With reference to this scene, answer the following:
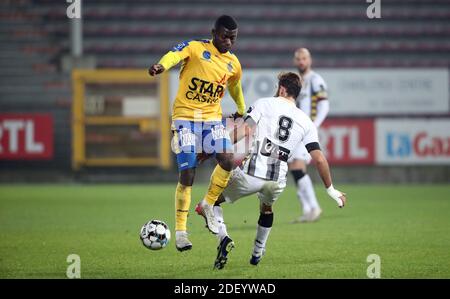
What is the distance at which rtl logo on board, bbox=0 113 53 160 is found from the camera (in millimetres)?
19547

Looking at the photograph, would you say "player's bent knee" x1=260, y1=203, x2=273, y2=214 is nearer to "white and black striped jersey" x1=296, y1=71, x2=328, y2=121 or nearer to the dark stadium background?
"white and black striped jersey" x1=296, y1=71, x2=328, y2=121

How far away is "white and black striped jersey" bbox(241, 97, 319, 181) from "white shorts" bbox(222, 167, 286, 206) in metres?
0.05

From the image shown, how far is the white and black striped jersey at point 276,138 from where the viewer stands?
716cm

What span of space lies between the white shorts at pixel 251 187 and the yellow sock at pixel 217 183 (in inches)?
2.2

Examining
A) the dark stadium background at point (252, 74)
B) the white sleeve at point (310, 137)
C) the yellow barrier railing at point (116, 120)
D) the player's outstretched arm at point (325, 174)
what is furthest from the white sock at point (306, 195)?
the yellow barrier railing at point (116, 120)

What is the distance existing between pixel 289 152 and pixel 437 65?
14.8 metres

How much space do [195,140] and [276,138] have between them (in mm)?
779

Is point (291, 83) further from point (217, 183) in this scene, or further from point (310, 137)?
point (217, 183)

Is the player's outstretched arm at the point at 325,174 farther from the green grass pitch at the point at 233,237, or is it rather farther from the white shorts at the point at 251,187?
the green grass pitch at the point at 233,237

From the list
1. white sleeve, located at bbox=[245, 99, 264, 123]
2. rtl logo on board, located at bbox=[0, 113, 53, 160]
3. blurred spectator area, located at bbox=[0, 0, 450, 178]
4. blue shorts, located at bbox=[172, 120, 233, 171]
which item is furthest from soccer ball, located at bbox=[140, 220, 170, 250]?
blurred spectator area, located at bbox=[0, 0, 450, 178]

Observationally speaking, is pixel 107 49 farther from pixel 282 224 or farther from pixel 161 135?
pixel 282 224

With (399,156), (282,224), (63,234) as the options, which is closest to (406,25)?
(399,156)

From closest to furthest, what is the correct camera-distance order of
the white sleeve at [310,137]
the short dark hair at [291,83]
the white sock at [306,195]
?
1. the white sleeve at [310,137]
2. the short dark hair at [291,83]
3. the white sock at [306,195]

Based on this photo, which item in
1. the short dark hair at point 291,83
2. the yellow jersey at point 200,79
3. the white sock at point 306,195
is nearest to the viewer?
the short dark hair at point 291,83
